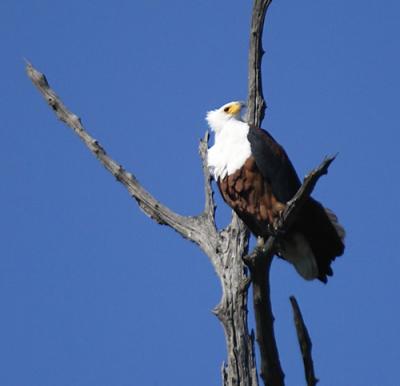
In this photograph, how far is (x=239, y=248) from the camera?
5.90 meters

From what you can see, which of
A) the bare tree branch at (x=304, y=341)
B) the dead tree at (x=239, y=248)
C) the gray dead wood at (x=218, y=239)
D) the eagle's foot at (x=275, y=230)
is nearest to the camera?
the bare tree branch at (x=304, y=341)

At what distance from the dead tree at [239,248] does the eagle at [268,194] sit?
0.14 meters

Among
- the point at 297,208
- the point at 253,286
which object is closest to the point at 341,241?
the point at 297,208

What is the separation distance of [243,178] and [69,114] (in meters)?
1.42

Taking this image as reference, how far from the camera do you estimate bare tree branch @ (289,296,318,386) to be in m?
4.58

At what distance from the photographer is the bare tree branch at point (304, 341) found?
15.0 feet

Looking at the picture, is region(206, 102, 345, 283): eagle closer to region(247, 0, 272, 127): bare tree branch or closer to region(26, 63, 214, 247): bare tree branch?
region(26, 63, 214, 247): bare tree branch

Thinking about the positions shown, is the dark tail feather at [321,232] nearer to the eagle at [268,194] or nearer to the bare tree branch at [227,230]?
the eagle at [268,194]

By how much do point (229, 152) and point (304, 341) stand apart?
1.95 meters

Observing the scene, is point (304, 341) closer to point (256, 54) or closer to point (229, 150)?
point (229, 150)

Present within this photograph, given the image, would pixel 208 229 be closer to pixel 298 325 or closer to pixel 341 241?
pixel 341 241

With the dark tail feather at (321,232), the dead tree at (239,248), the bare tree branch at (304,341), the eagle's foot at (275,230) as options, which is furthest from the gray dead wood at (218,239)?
the bare tree branch at (304,341)

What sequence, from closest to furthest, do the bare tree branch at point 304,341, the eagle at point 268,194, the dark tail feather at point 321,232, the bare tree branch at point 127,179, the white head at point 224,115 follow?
the bare tree branch at point 304,341
the dark tail feather at point 321,232
the eagle at point 268,194
the bare tree branch at point 127,179
the white head at point 224,115

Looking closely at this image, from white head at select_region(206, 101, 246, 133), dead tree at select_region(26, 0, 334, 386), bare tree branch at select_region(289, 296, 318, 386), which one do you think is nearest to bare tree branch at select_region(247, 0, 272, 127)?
dead tree at select_region(26, 0, 334, 386)
